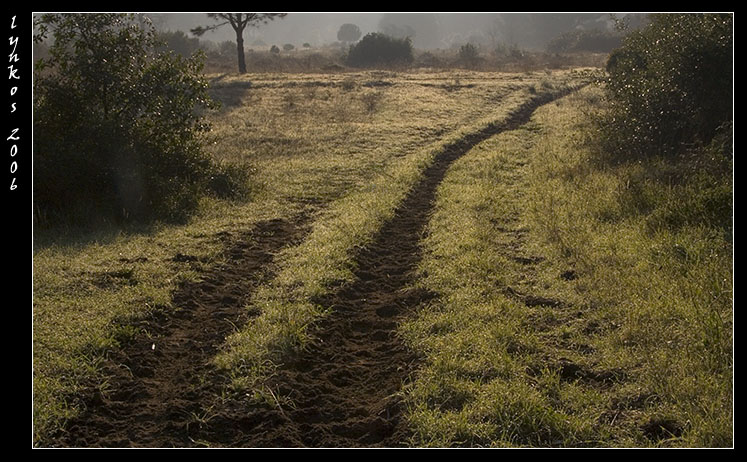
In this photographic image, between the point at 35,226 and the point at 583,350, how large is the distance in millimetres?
8742

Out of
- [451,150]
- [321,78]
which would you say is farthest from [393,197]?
[321,78]

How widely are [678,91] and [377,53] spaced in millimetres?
39249

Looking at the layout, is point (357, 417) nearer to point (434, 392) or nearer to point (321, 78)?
point (434, 392)

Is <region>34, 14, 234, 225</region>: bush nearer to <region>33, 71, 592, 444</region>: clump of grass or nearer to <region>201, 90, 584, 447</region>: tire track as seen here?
<region>33, 71, 592, 444</region>: clump of grass

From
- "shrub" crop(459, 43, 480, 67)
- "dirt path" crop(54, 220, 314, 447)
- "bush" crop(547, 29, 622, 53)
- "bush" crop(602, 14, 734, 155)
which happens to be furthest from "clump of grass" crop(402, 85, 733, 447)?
"bush" crop(547, 29, 622, 53)

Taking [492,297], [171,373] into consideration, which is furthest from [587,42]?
[171,373]

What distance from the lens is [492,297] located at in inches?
317

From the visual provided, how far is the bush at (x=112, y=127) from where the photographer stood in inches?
447

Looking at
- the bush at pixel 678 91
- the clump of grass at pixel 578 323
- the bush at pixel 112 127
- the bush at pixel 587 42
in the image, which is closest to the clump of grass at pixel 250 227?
the bush at pixel 112 127

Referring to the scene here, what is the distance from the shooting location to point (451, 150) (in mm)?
19141

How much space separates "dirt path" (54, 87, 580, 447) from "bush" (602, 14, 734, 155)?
8.64 metres

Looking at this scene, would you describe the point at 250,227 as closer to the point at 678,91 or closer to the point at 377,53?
the point at 678,91

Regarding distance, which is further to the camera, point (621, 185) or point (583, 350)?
point (621, 185)

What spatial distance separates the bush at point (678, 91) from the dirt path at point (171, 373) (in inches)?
391
